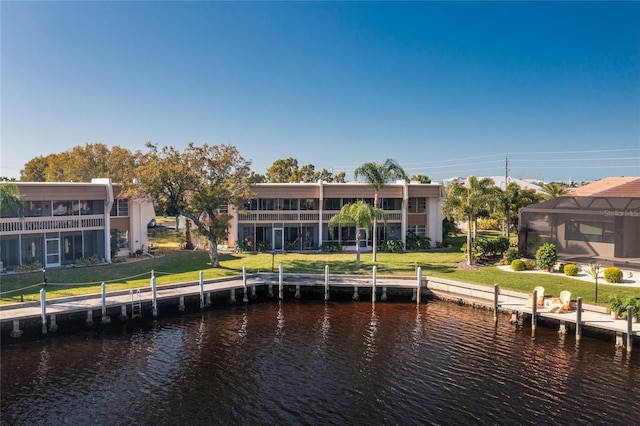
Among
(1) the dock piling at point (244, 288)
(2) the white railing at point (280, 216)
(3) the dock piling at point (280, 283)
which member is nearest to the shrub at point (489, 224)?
(2) the white railing at point (280, 216)

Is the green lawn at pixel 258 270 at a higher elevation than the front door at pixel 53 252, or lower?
lower

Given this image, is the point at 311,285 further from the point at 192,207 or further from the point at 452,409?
the point at 452,409

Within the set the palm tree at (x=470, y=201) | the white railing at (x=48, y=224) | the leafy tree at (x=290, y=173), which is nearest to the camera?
the white railing at (x=48, y=224)

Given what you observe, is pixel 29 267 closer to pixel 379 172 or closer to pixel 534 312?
pixel 379 172

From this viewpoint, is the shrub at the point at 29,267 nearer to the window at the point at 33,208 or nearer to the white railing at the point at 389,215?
the window at the point at 33,208

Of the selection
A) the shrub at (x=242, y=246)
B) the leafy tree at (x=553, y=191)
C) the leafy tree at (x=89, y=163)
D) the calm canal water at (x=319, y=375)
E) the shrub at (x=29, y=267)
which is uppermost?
the leafy tree at (x=89, y=163)

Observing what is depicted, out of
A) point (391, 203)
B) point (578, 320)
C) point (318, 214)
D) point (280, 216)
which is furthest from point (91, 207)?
point (578, 320)

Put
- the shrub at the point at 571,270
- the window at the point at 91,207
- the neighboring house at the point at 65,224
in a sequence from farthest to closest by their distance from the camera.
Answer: the window at the point at 91,207, the neighboring house at the point at 65,224, the shrub at the point at 571,270
